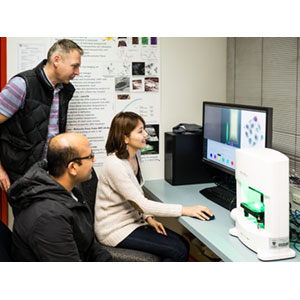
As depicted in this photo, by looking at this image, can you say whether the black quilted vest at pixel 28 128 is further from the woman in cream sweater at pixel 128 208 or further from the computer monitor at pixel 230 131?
the computer monitor at pixel 230 131

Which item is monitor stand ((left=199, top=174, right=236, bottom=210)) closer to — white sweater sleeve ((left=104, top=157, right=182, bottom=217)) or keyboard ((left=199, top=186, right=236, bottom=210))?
keyboard ((left=199, top=186, right=236, bottom=210))

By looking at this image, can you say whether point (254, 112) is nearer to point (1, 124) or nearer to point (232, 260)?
point (232, 260)

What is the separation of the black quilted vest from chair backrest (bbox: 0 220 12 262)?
89 cm

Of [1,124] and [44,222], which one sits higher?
[1,124]

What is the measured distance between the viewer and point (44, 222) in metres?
1.56

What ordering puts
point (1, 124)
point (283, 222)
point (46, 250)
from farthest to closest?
1. point (1, 124)
2. point (283, 222)
3. point (46, 250)

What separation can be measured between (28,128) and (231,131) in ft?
4.03

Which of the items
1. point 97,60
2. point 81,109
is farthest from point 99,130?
point 97,60

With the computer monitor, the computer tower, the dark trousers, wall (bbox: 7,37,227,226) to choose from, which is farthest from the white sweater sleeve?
wall (bbox: 7,37,227,226)

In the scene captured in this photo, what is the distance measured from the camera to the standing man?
8.05ft

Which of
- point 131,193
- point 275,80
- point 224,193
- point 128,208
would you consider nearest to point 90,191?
point 128,208

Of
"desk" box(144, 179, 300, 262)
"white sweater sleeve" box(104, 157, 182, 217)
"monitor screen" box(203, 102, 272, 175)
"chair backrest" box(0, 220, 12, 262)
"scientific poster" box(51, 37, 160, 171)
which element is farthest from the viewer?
"scientific poster" box(51, 37, 160, 171)

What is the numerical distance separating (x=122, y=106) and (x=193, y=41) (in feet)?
2.42

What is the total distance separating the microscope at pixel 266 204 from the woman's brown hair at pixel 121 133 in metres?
0.78
